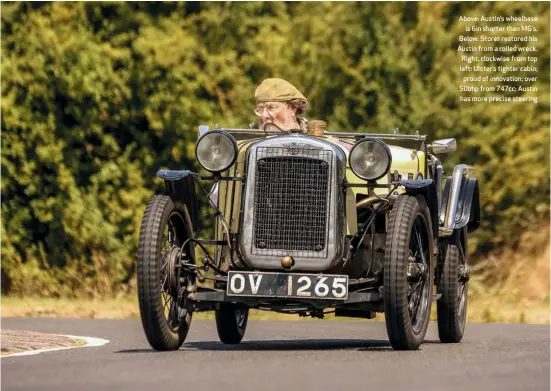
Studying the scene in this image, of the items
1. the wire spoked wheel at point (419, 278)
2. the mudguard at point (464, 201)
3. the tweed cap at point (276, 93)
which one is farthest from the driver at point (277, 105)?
the wire spoked wheel at point (419, 278)

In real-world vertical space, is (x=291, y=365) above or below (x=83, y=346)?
above

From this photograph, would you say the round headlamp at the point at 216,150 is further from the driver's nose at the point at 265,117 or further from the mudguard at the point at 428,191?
the driver's nose at the point at 265,117

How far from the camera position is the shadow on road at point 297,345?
11.9m

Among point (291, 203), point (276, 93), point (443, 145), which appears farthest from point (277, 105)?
point (291, 203)

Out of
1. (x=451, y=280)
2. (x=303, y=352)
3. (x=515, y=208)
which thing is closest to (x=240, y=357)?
(x=303, y=352)

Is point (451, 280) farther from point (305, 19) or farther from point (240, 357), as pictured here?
point (305, 19)

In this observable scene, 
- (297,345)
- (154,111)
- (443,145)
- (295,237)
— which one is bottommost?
(297,345)

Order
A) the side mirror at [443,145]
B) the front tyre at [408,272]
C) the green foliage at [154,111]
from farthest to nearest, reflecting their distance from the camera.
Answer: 1. the green foliage at [154,111]
2. the side mirror at [443,145]
3. the front tyre at [408,272]

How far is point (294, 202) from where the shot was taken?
38.0 feet

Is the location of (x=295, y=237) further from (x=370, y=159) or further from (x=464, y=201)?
(x=464, y=201)

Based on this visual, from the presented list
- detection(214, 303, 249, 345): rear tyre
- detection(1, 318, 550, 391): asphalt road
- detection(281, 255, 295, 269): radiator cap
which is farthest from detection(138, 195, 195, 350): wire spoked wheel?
detection(214, 303, 249, 345): rear tyre

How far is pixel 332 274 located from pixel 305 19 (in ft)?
38.7

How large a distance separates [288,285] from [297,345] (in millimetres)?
1413

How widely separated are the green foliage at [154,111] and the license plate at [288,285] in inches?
414
